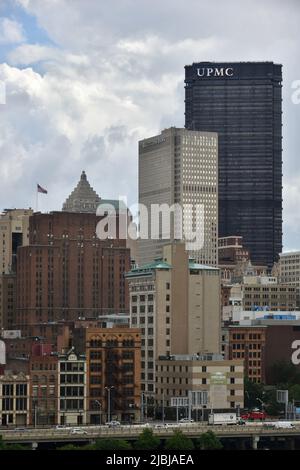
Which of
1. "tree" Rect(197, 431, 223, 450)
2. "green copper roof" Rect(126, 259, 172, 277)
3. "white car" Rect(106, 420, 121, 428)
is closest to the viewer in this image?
"tree" Rect(197, 431, 223, 450)

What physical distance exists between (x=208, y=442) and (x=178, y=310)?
44.9 metres

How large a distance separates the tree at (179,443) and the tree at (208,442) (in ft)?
11.9

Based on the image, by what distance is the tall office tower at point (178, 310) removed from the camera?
16362 cm

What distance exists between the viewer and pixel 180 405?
14925cm

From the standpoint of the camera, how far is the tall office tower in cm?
16362

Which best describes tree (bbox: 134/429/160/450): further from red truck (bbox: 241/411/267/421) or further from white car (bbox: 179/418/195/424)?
red truck (bbox: 241/411/267/421)

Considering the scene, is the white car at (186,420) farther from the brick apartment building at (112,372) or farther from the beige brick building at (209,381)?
the brick apartment building at (112,372)

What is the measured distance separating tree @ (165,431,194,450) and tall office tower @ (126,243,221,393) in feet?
152

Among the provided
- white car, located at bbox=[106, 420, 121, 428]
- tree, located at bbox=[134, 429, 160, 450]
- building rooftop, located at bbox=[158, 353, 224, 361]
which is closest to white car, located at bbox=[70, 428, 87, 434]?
white car, located at bbox=[106, 420, 121, 428]

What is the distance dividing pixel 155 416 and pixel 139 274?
2065 centimetres
